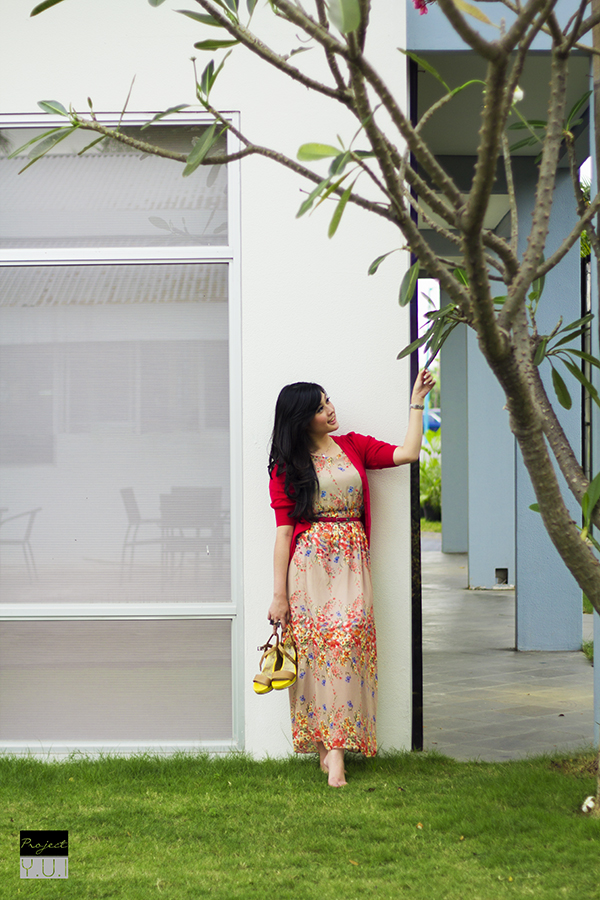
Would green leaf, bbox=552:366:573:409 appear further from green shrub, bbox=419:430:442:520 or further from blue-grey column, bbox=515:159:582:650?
green shrub, bbox=419:430:442:520

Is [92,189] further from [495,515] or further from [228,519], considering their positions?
[495,515]

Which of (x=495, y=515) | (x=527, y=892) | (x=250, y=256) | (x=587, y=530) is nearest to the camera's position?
(x=527, y=892)

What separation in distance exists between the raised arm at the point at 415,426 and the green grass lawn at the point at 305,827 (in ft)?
3.85

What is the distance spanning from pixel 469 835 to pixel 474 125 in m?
4.07

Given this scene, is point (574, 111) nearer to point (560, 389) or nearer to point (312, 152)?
point (560, 389)

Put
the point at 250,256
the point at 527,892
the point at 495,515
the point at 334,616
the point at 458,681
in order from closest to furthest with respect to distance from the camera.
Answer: the point at 527,892
the point at 334,616
the point at 250,256
the point at 458,681
the point at 495,515

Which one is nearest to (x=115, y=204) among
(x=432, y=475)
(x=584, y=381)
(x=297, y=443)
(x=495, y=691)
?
(x=297, y=443)

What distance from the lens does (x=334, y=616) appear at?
10.4 ft

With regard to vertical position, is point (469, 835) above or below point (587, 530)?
below

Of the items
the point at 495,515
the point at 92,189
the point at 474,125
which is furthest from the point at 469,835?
the point at 495,515

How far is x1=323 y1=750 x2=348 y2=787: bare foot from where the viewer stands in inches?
121

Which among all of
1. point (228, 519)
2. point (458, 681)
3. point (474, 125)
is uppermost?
point (474, 125)

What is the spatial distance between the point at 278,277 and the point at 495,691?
2556 mm

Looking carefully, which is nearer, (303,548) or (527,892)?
(527,892)
